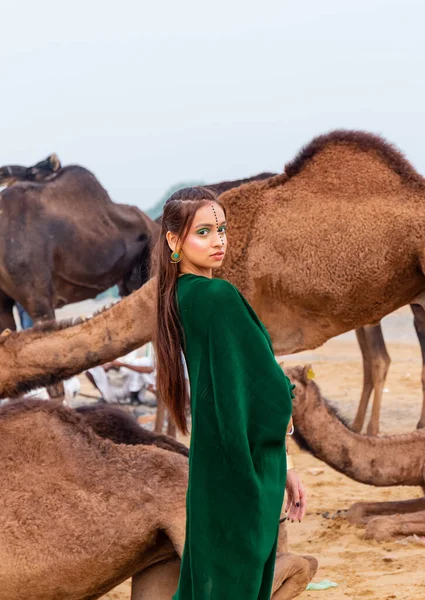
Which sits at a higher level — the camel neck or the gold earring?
the gold earring

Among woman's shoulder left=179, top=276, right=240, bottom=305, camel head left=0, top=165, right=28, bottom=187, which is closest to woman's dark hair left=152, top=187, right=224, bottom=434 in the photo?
woman's shoulder left=179, top=276, right=240, bottom=305

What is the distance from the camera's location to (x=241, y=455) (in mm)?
2482

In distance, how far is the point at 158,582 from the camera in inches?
145

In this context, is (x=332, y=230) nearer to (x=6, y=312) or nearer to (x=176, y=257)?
(x=176, y=257)

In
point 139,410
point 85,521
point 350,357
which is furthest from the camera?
point 350,357

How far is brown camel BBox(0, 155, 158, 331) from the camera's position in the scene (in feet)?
29.7

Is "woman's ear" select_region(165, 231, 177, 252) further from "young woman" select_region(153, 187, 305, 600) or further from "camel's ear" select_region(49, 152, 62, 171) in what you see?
"camel's ear" select_region(49, 152, 62, 171)

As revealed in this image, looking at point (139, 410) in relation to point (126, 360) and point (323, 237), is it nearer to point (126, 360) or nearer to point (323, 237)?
point (126, 360)

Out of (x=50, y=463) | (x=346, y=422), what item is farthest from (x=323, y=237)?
(x=50, y=463)

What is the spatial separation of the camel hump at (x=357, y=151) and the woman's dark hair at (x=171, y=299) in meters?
3.30

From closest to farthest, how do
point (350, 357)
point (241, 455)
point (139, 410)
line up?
point (241, 455), point (139, 410), point (350, 357)

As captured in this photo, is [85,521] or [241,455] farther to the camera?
[85,521]

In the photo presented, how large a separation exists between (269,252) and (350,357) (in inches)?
432

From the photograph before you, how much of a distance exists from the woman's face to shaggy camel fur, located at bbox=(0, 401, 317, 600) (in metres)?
1.29
